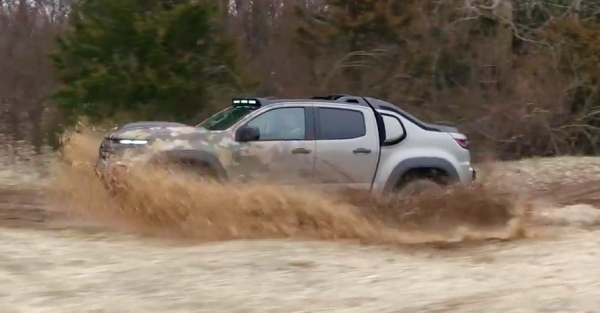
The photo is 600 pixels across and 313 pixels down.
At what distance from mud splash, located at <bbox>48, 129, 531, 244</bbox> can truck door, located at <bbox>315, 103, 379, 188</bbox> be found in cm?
31

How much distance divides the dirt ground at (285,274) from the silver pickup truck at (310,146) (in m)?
1.15

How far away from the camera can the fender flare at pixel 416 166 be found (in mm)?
9898

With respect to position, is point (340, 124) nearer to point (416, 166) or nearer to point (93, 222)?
point (416, 166)

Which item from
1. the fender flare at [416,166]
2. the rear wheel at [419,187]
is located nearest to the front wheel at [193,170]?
the fender flare at [416,166]

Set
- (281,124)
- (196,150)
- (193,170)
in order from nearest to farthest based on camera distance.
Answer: (193,170) < (196,150) < (281,124)

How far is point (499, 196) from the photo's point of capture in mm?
9273

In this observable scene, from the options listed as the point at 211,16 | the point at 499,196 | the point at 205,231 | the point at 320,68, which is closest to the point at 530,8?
the point at 320,68

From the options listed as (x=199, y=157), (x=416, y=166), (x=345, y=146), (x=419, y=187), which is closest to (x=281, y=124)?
(x=345, y=146)

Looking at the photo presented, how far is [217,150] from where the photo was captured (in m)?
9.28

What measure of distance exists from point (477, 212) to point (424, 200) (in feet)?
2.01

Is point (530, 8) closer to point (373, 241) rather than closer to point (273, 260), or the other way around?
point (373, 241)

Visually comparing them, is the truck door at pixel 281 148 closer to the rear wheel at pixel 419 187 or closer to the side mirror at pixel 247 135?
the side mirror at pixel 247 135

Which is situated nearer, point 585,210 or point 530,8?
point 585,210

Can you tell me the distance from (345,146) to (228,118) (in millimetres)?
1490
